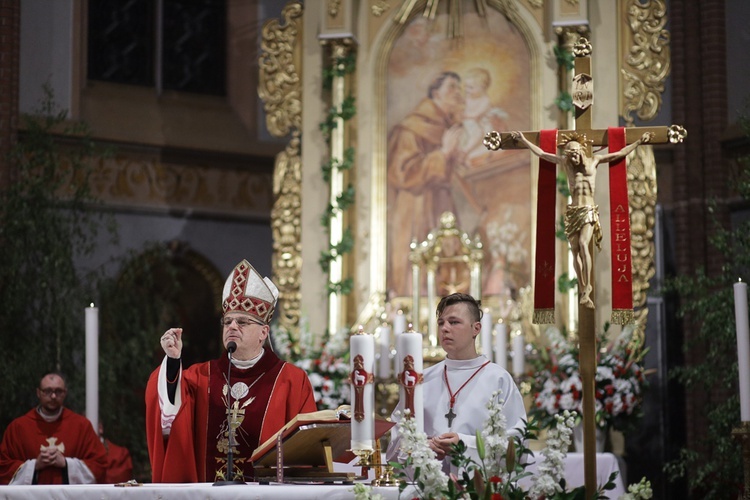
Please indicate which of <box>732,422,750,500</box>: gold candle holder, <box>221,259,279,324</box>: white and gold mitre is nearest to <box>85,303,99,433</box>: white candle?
<box>221,259,279,324</box>: white and gold mitre

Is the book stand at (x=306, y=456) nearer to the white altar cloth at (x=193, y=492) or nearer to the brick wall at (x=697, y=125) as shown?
the white altar cloth at (x=193, y=492)

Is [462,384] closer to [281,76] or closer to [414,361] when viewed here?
[414,361]

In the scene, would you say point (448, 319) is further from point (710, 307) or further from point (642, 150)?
point (642, 150)

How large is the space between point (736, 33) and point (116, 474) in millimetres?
7018

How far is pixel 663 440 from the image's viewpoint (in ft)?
36.8

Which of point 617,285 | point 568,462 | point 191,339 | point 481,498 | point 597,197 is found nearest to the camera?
point 481,498

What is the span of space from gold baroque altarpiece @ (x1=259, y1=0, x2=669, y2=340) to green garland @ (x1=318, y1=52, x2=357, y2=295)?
306 millimetres

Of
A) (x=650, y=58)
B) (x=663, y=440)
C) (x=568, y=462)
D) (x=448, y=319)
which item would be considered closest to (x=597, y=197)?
(x=650, y=58)

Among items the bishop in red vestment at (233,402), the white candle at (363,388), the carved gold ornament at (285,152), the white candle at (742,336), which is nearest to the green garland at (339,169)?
the carved gold ornament at (285,152)

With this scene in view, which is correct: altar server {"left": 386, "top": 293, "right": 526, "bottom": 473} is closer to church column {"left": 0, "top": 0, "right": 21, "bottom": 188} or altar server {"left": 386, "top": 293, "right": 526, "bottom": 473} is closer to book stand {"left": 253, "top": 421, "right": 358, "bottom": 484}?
book stand {"left": 253, "top": 421, "right": 358, "bottom": 484}

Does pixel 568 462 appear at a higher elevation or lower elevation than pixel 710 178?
lower

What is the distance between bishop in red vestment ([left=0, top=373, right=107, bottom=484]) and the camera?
7.98 metres

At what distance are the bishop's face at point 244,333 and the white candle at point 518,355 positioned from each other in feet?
10.7

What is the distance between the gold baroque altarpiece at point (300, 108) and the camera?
372 inches
